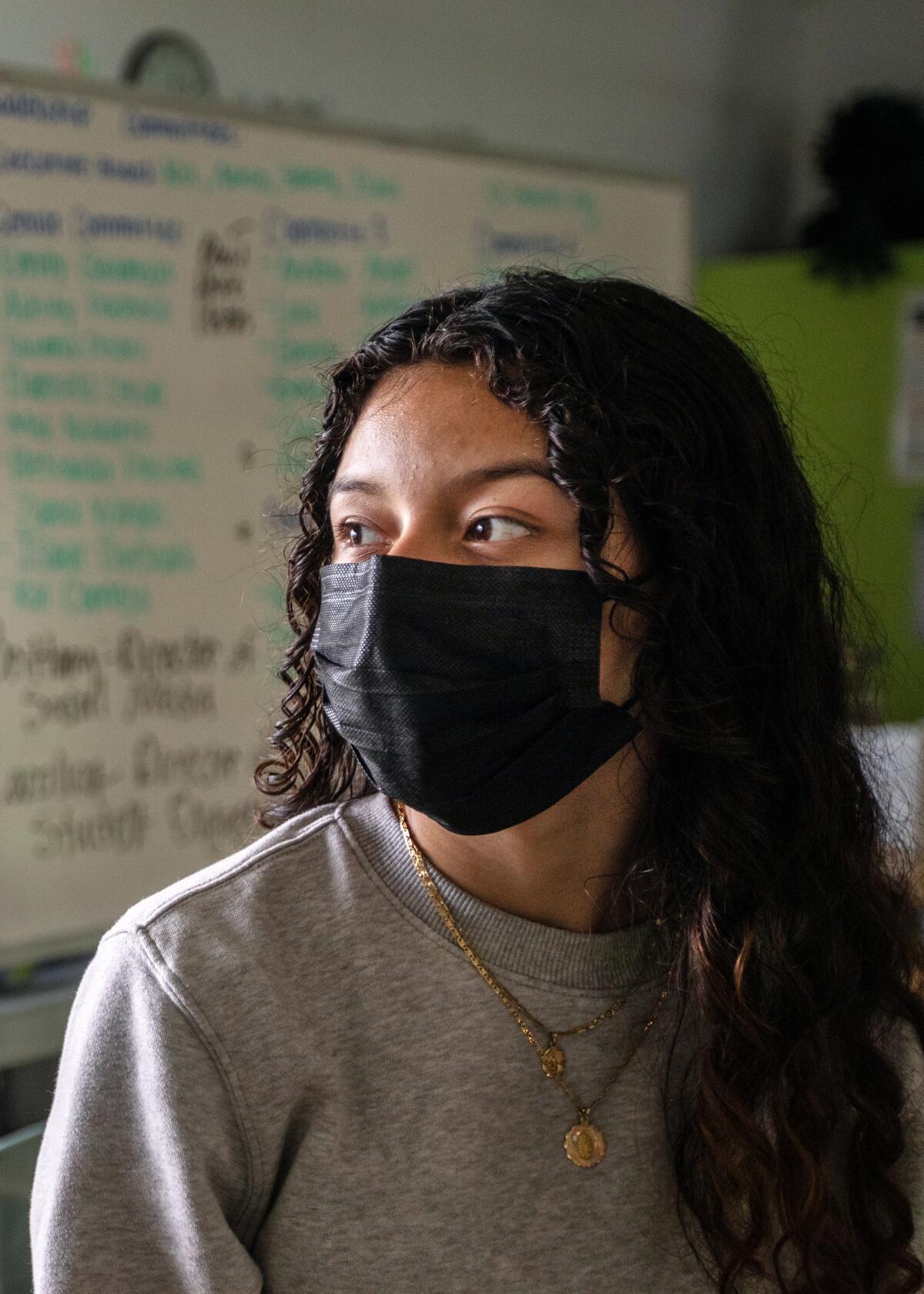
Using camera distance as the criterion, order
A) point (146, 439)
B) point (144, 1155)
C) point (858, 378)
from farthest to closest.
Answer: point (858, 378), point (146, 439), point (144, 1155)

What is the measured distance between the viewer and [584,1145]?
0.87 meters

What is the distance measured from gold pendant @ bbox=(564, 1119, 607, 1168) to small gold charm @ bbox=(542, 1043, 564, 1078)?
0.04m

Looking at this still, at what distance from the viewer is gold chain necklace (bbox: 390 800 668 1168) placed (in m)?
0.87

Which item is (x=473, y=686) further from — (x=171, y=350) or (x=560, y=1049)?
(x=171, y=350)

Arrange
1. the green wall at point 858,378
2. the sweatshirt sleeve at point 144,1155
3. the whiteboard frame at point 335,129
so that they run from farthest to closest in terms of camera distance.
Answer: the green wall at point 858,378 < the whiteboard frame at point 335,129 < the sweatshirt sleeve at point 144,1155

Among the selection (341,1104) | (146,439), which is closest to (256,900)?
(341,1104)

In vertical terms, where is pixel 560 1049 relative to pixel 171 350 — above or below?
below

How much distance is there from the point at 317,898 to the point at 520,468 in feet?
1.05

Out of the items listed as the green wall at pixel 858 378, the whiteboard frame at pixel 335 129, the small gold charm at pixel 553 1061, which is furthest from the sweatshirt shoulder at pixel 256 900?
the green wall at pixel 858 378

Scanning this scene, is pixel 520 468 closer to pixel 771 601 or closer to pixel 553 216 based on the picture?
pixel 771 601

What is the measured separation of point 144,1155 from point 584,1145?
0.93 ft

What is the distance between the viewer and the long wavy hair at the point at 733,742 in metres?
0.85

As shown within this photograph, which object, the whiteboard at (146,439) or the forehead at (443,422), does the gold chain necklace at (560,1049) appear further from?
the whiteboard at (146,439)

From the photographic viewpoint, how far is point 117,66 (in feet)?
8.07
